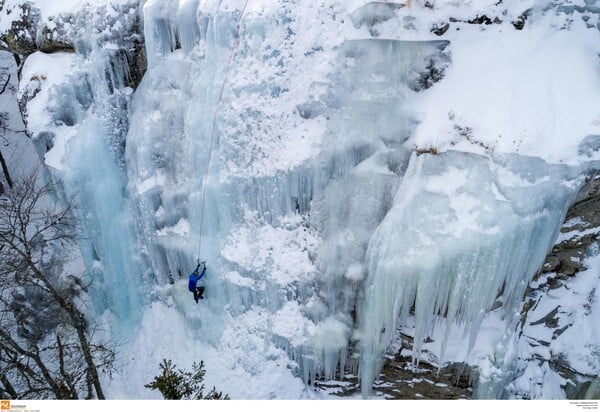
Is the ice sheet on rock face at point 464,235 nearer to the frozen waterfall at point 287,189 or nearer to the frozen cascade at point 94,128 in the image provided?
the frozen waterfall at point 287,189

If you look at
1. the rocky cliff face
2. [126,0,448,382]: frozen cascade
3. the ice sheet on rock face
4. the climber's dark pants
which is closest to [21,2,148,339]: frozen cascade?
the rocky cliff face

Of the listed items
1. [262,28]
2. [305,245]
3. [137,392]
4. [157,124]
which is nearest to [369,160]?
[305,245]

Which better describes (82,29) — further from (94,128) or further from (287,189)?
(287,189)

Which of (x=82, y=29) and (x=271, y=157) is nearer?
(x=271, y=157)

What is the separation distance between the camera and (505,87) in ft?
13.9

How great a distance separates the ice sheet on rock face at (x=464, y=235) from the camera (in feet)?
13.4

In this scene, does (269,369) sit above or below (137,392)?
above

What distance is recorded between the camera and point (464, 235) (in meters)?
4.25

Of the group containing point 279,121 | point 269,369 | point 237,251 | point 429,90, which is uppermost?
point 429,90

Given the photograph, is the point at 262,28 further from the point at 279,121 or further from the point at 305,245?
the point at 305,245

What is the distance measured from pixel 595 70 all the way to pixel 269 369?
4.60 m

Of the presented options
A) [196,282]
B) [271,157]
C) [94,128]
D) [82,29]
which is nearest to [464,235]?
[271,157]

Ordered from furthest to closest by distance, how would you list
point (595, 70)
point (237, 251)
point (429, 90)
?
point (237, 251) < point (429, 90) < point (595, 70)

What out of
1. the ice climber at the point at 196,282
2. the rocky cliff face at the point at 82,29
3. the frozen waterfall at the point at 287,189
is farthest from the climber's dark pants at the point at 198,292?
the rocky cliff face at the point at 82,29
